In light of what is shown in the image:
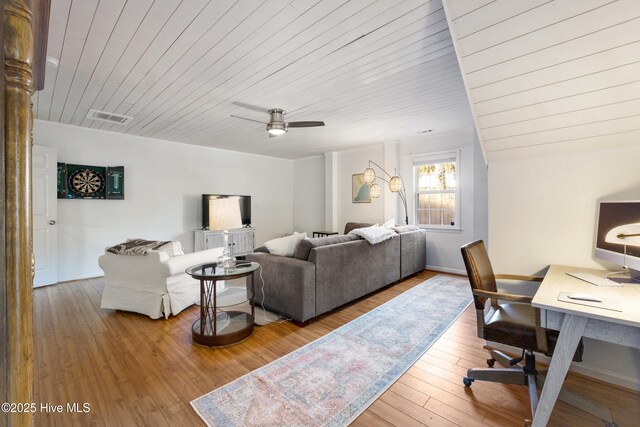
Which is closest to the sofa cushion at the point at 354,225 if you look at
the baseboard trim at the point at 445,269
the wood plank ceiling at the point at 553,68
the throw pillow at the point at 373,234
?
the baseboard trim at the point at 445,269

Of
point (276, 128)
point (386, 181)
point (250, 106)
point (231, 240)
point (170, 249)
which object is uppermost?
point (250, 106)

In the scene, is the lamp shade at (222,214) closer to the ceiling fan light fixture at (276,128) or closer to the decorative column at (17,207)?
the ceiling fan light fixture at (276,128)

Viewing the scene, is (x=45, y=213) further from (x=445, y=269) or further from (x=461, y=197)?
(x=461, y=197)

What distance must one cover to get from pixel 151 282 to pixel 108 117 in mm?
2670

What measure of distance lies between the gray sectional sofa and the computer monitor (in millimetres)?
2134

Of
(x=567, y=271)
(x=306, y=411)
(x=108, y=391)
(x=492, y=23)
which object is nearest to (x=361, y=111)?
(x=492, y=23)

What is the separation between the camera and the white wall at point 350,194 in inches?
238

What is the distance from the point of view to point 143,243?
3184 mm

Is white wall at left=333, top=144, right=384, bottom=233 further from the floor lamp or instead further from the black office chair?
the black office chair

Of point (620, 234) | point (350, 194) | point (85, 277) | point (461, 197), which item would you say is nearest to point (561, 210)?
point (620, 234)

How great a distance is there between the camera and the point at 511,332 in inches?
65.9

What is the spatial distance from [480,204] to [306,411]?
314cm

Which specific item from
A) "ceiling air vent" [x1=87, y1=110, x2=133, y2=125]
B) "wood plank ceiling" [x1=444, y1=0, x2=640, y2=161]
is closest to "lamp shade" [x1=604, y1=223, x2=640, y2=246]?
"wood plank ceiling" [x1=444, y1=0, x2=640, y2=161]

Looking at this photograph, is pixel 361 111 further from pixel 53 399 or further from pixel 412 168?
pixel 53 399
